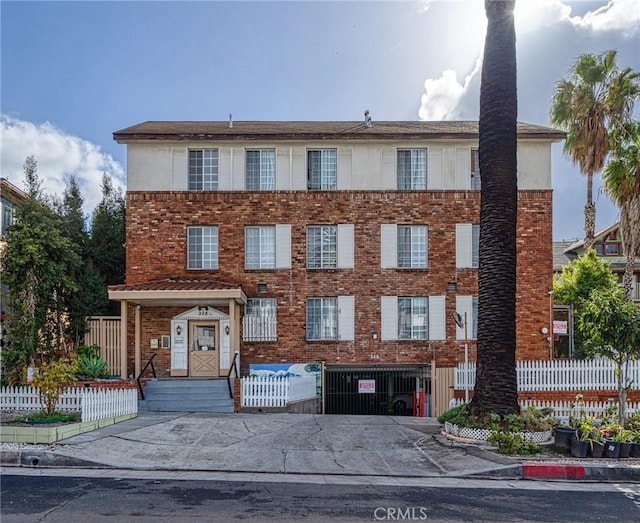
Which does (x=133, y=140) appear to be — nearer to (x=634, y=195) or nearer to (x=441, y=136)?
(x=441, y=136)

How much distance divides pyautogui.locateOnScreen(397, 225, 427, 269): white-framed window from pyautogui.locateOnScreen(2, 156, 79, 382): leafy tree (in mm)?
10744

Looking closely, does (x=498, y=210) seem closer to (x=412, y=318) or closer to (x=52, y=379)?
(x=412, y=318)

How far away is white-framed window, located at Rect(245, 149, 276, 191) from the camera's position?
19547 mm

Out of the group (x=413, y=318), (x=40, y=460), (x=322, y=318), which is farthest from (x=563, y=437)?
(x=322, y=318)

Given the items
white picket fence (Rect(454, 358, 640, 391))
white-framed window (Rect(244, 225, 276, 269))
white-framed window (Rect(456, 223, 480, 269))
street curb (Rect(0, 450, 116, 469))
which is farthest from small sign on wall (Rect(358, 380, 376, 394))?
street curb (Rect(0, 450, 116, 469))

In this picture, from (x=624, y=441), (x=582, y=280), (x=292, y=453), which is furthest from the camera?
(x=582, y=280)

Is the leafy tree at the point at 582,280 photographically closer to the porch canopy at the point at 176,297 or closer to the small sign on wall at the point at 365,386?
the small sign on wall at the point at 365,386

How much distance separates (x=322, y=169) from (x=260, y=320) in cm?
558

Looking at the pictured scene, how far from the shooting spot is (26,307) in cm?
1653

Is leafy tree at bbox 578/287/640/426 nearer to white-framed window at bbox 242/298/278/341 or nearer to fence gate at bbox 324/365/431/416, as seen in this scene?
fence gate at bbox 324/365/431/416

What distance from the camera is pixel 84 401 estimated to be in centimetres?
1188

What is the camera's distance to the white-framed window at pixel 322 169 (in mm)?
19562

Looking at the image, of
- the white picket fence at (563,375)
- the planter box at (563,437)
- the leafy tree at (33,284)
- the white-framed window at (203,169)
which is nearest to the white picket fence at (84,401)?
the leafy tree at (33,284)

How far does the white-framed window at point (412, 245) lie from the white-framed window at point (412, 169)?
1486mm
